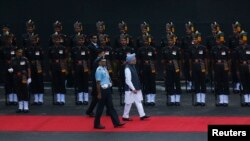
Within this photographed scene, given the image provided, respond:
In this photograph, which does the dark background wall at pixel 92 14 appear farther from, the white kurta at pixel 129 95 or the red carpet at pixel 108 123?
the white kurta at pixel 129 95

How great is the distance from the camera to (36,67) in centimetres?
2216

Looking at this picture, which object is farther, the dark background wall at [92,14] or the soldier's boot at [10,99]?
the dark background wall at [92,14]

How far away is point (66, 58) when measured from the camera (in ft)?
72.9

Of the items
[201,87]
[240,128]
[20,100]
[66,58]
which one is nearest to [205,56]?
[201,87]

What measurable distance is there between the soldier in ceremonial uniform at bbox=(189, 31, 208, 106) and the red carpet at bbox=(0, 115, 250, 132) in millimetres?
2456

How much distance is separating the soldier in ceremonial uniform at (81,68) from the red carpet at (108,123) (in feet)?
8.96

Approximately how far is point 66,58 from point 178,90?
3965 mm

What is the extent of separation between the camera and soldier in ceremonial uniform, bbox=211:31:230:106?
21.2 m

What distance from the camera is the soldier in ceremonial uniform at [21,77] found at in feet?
66.6

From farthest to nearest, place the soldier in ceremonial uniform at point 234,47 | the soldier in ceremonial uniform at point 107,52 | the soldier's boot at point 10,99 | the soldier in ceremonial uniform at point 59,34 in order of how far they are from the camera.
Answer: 1. the soldier in ceremonial uniform at point 234,47
2. the soldier in ceremonial uniform at point 59,34
3. the soldier's boot at point 10,99
4. the soldier in ceremonial uniform at point 107,52

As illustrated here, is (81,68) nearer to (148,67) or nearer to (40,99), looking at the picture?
(40,99)

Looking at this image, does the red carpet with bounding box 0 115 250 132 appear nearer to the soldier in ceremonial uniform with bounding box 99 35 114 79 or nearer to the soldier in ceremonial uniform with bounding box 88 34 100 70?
the soldier in ceremonial uniform with bounding box 99 35 114 79

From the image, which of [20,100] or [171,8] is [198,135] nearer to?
[20,100]

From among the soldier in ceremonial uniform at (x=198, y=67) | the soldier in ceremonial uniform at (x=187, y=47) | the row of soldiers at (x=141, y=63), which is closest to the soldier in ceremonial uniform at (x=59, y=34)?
the row of soldiers at (x=141, y=63)
